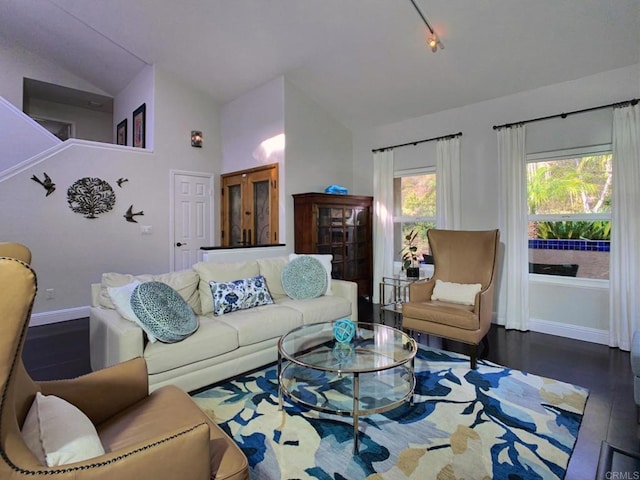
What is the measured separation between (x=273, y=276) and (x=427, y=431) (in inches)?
77.7

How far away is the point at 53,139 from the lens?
4852mm

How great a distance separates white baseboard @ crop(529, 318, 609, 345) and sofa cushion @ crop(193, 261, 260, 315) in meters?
3.15

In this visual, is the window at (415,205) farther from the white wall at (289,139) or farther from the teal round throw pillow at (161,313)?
the teal round throw pillow at (161,313)

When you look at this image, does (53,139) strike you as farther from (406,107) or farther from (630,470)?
(630,470)

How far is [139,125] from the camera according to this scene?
543cm

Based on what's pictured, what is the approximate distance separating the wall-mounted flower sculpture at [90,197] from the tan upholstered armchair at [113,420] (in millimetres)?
3884

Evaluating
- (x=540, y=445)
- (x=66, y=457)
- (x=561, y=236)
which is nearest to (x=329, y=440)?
(x=540, y=445)

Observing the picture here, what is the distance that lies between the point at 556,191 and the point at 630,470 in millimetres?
2852

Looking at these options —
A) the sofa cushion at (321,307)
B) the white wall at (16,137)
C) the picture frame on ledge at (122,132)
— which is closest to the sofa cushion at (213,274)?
the sofa cushion at (321,307)

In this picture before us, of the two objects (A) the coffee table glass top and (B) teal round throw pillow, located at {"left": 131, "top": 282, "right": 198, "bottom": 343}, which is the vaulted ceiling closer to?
(A) the coffee table glass top

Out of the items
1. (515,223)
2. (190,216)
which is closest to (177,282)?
(190,216)

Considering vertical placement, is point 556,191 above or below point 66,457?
above

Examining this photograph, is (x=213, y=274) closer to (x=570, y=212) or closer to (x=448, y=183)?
(x=448, y=183)

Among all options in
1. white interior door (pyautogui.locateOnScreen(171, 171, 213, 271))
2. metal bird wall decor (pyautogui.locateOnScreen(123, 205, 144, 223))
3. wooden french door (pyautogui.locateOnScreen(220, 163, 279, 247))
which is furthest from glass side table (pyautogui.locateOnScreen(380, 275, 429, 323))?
metal bird wall decor (pyautogui.locateOnScreen(123, 205, 144, 223))
